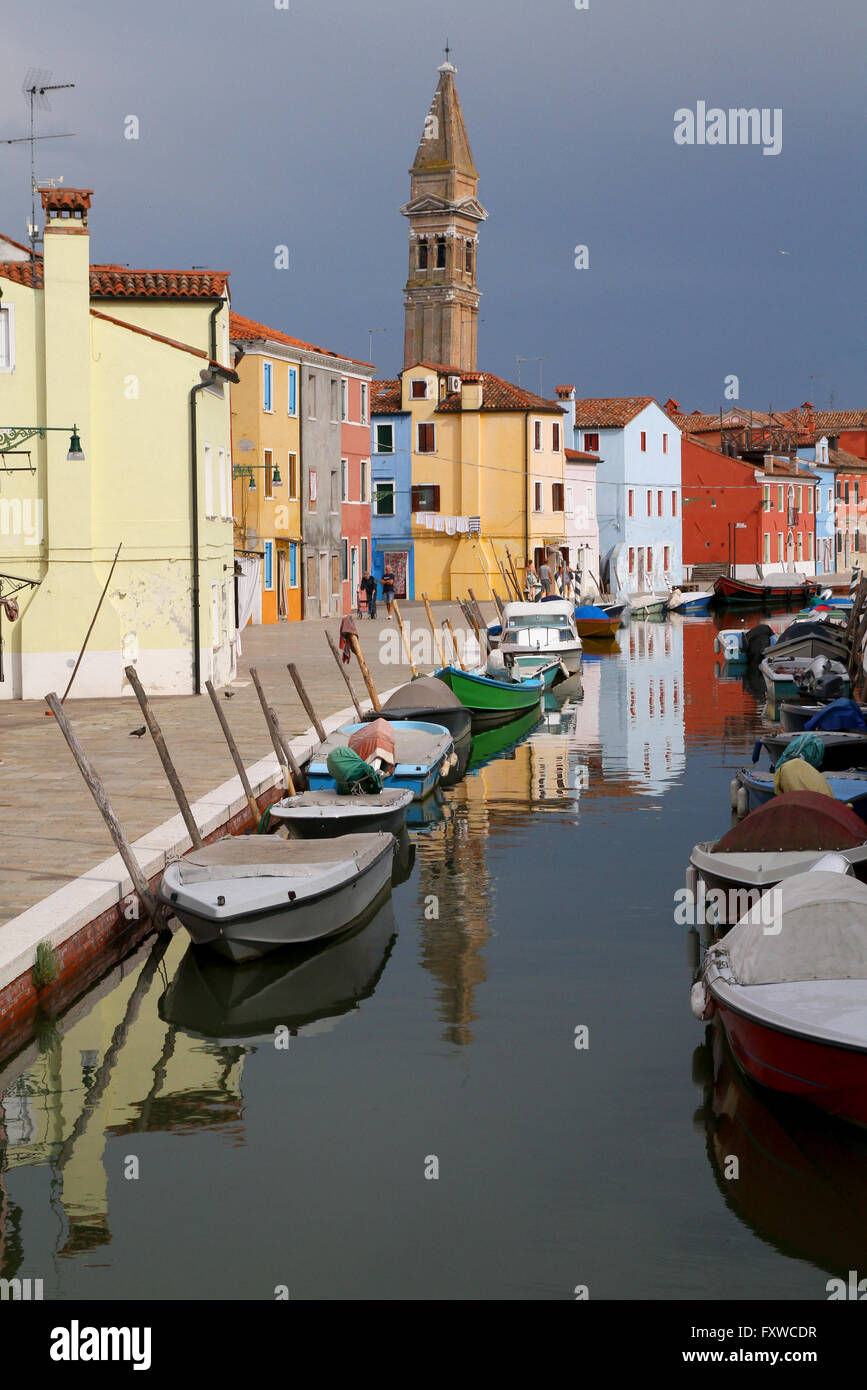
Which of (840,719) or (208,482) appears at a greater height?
(208,482)

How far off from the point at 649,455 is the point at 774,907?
232 feet

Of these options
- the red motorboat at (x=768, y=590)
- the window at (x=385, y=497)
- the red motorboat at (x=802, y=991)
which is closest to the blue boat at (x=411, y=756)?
the red motorboat at (x=802, y=991)

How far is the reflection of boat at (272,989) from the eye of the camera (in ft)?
40.6

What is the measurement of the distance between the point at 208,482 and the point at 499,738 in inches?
278

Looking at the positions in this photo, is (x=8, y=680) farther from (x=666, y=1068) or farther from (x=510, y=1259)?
(x=510, y=1259)

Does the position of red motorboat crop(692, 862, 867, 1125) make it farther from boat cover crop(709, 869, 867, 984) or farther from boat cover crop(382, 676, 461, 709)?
boat cover crop(382, 676, 461, 709)

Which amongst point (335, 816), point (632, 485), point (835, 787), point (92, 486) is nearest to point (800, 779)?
point (835, 787)

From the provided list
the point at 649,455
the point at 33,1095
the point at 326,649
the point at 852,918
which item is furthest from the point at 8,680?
the point at 649,455

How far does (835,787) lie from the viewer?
17.7 m

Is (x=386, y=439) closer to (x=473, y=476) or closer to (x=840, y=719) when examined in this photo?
(x=473, y=476)

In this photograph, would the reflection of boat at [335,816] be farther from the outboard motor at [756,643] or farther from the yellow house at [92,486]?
the outboard motor at [756,643]

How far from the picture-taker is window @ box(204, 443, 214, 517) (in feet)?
93.4

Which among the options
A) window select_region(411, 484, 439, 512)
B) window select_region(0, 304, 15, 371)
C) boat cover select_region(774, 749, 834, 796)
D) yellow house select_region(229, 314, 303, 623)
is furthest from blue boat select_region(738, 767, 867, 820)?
window select_region(411, 484, 439, 512)

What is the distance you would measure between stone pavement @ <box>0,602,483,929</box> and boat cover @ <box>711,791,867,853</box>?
5.64 meters
